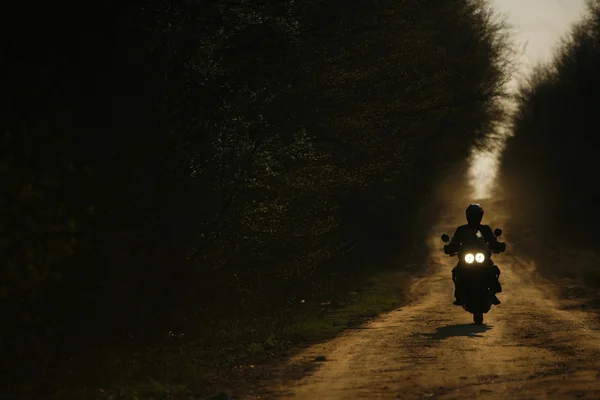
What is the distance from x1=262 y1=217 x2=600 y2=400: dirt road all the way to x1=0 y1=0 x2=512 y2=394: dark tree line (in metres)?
2.54

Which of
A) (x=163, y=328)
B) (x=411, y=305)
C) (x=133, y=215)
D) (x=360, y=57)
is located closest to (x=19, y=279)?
(x=133, y=215)

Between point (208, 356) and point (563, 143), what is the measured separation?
2446 inches

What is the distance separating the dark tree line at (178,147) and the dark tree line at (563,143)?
3369cm

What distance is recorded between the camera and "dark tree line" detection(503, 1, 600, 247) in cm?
5784

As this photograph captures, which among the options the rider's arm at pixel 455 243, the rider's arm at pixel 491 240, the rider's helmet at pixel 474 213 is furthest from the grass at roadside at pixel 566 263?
the rider's helmet at pixel 474 213

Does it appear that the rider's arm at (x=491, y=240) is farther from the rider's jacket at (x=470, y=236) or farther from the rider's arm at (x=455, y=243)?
the rider's arm at (x=455, y=243)

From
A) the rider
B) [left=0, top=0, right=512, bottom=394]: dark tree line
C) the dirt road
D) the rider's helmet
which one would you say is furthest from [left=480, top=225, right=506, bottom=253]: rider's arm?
[left=0, top=0, right=512, bottom=394]: dark tree line

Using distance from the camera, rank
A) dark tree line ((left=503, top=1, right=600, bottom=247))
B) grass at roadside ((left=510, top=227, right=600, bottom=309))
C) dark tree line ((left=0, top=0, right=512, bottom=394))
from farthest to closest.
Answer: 1. dark tree line ((left=503, top=1, right=600, bottom=247))
2. grass at roadside ((left=510, top=227, right=600, bottom=309))
3. dark tree line ((left=0, top=0, right=512, bottom=394))

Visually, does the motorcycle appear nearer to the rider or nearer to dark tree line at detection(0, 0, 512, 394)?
the rider

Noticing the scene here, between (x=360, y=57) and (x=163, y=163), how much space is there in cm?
438

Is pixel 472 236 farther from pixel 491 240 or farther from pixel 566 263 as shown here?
pixel 566 263

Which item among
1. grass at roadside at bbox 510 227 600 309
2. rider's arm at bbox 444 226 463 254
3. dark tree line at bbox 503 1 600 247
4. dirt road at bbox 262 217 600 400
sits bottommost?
dirt road at bbox 262 217 600 400

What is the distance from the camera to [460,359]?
42.4 ft

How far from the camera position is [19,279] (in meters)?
12.0
